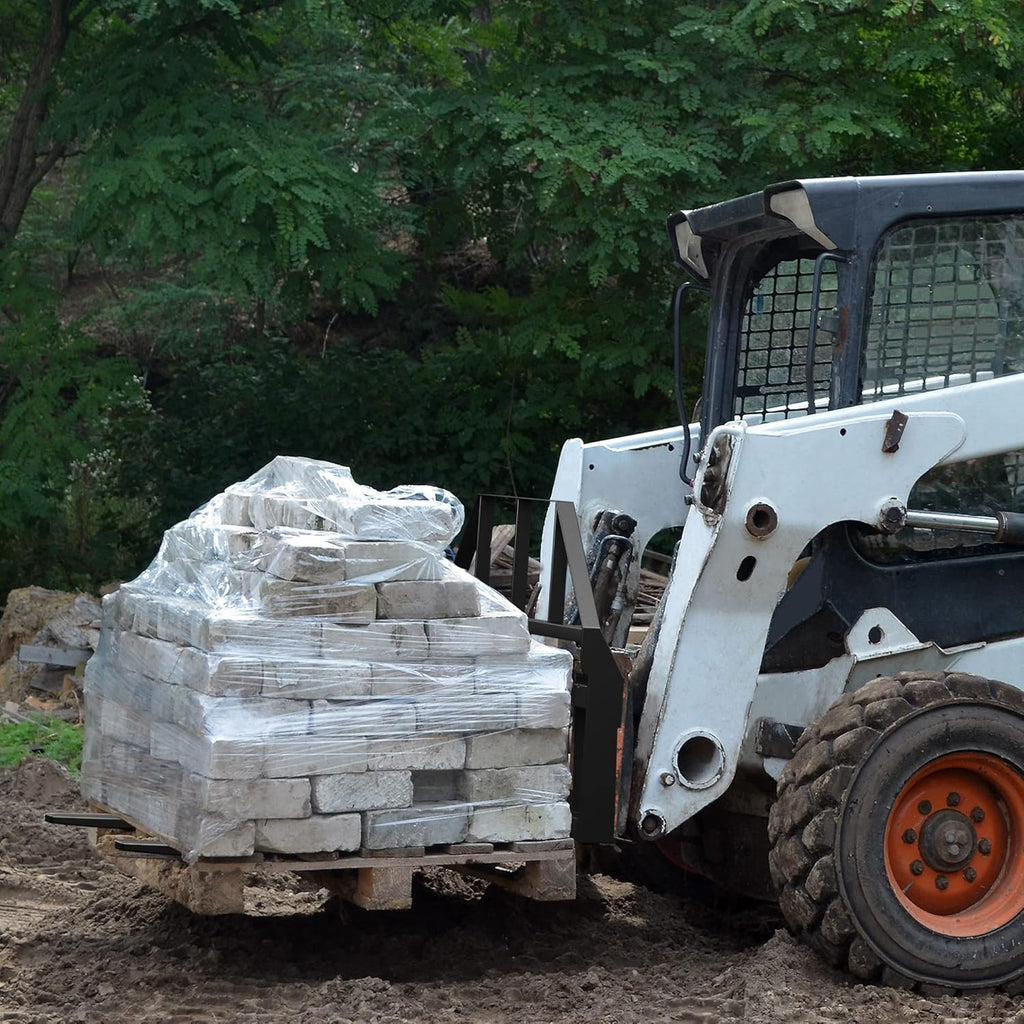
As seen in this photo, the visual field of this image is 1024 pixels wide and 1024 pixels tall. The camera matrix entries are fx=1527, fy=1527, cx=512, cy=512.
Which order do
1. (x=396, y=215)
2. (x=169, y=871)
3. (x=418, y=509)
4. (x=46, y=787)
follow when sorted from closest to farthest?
(x=418, y=509) < (x=169, y=871) < (x=46, y=787) < (x=396, y=215)

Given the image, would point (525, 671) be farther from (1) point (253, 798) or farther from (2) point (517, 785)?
(1) point (253, 798)

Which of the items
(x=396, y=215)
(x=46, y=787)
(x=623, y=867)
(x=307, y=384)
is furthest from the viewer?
(x=307, y=384)

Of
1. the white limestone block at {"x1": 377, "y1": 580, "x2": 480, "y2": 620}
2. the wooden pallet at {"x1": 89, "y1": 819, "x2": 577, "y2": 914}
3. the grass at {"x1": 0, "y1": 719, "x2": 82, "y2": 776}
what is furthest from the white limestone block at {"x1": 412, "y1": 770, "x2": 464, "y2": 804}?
the grass at {"x1": 0, "y1": 719, "x2": 82, "y2": 776}

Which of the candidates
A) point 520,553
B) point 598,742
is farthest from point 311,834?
point 520,553

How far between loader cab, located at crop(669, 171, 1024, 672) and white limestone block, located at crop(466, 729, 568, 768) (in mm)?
785

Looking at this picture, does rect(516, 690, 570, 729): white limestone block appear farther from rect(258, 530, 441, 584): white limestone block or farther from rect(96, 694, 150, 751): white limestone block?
rect(96, 694, 150, 751): white limestone block

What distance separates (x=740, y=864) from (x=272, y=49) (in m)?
7.38

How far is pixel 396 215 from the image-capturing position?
10.8m

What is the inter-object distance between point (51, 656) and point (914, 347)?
20.9ft

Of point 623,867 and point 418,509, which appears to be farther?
point 623,867

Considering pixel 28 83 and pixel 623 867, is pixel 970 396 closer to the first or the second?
pixel 623 867

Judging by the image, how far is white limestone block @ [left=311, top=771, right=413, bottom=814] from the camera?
14.0 feet

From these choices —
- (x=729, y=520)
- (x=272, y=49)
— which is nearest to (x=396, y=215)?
(x=272, y=49)

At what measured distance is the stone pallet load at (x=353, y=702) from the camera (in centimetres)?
423
